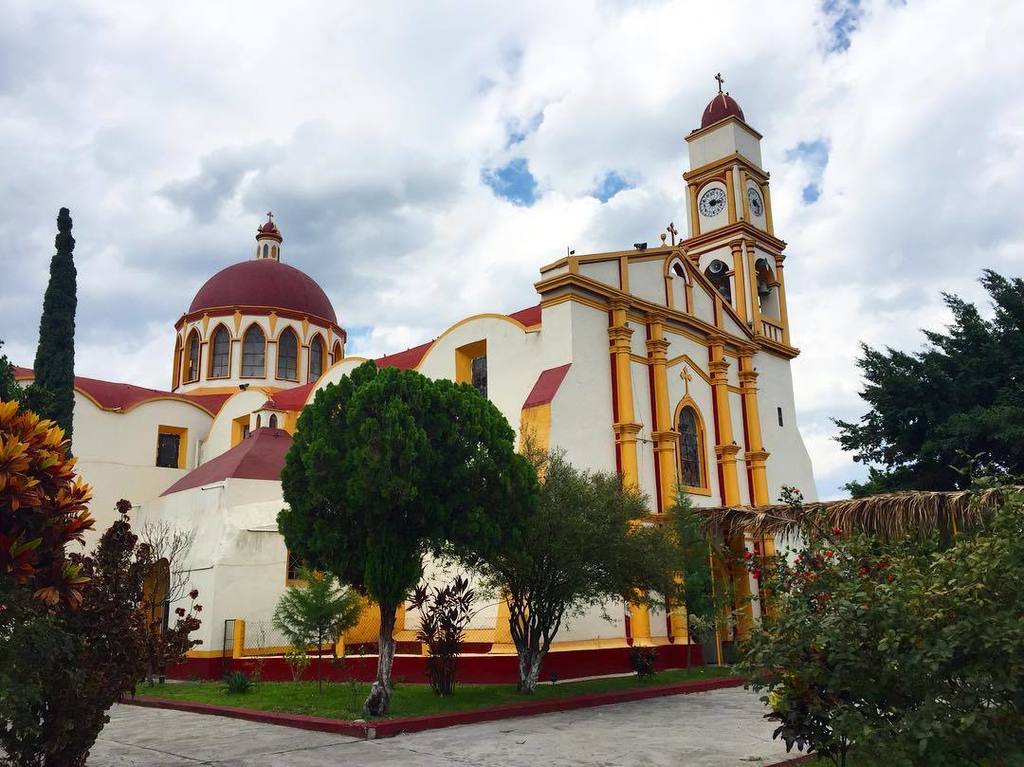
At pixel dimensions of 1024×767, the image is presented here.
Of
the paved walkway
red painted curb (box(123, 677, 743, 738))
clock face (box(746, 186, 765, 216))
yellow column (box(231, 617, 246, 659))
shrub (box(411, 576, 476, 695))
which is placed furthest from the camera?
clock face (box(746, 186, 765, 216))

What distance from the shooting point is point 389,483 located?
10984mm

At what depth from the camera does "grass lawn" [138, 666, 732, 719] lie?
39.2 ft

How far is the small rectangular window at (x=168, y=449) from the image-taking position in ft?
95.0

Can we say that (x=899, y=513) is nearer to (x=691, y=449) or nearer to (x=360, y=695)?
(x=691, y=449)

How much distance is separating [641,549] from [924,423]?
47.7 feet

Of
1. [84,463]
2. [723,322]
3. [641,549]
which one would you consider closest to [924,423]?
[723,322]

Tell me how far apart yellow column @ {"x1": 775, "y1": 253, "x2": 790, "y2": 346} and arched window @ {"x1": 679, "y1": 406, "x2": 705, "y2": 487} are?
674 centimetres

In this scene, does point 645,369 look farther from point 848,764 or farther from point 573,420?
point 848,764

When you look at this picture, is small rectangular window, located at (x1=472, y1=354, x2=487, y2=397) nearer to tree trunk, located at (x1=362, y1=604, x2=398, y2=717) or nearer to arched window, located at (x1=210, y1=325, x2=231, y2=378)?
tree trunk, located at (x1=362, y1=604, x2=398, y2=717)


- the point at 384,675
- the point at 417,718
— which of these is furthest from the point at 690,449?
the point at 417,718

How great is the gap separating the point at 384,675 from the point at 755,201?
2124 centimetres

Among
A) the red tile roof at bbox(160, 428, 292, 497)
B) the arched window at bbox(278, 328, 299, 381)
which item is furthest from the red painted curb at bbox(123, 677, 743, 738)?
the arched window at bbox(278, 328, 299, 381)

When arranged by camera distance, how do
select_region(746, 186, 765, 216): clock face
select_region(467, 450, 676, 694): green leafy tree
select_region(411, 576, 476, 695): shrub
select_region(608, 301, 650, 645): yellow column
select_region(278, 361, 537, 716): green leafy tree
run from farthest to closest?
select_region(746, 186, 765, 216): clock face < select_region(608, 301, 650, 645): yellow column < select_region(411, 576, 476, 695): shrub < select_region(467, 450, 676, 694): green leafy tree < select_region(278, 361, 537, 716): green leafy tree

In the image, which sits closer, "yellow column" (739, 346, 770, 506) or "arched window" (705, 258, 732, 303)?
"yellow column" (739, 346, 770, 506)
